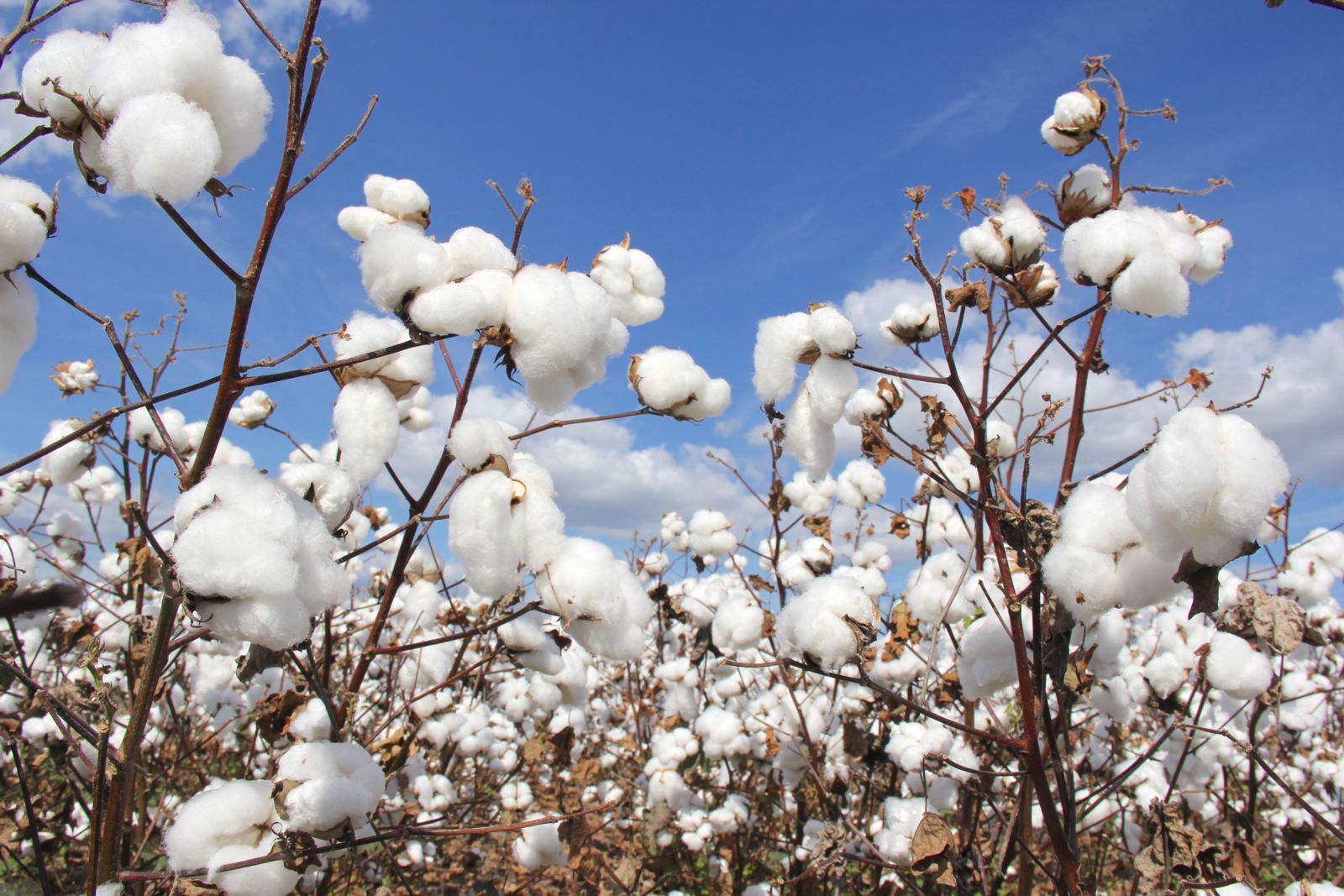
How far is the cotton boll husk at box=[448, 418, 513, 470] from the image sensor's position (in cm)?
139

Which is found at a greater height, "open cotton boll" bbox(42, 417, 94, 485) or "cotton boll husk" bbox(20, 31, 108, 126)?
"open cotton boll" bbox(42, 417, 94, 485)

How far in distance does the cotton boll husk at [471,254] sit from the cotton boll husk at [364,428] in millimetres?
249

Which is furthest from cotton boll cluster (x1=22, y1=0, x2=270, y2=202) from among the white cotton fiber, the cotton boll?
the white cotton fiber

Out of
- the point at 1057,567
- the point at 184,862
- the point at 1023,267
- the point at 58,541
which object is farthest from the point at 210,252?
the point at 58,541

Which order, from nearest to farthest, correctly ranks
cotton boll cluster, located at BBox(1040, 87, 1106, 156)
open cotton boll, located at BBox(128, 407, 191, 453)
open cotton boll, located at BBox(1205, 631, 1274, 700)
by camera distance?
open cotton boll, located at BBox(1205, 631, 1274, 700) → cotton boll cluster, located at BBox(1040, 87, 1106, 156) → open cotton boll, located at BBox(128, 407, 191, 453)

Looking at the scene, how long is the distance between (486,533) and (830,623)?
0.74 m

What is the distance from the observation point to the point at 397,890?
412cm

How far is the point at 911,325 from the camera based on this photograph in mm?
2277

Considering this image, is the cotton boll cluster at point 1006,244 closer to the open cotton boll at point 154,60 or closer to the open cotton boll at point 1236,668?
the open cotton boll at point 1236,668

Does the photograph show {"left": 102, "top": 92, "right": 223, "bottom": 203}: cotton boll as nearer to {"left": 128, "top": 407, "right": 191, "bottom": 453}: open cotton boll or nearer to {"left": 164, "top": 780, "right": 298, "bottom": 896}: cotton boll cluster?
{"left": 164, "top": 780, "right": 298, "bottom": 896}: cotton boll cluster

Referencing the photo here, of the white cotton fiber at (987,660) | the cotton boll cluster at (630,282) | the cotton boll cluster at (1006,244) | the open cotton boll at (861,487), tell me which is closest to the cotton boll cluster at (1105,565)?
the white cotton fiber at (987,660)

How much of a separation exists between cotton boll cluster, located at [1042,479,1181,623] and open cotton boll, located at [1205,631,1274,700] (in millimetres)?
1007

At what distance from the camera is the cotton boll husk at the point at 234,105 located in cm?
112

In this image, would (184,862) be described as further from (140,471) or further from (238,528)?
(140,471)
